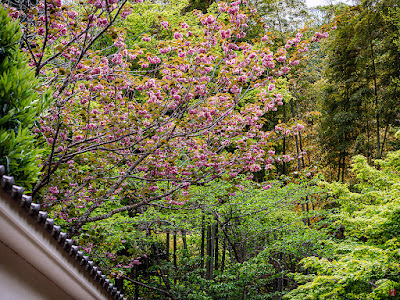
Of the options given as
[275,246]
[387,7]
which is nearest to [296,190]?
[275,246]

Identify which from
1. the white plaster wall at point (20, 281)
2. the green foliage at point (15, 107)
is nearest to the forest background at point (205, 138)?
the green foliage at point (15, 107)

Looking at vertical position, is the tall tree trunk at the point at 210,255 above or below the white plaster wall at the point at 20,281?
below

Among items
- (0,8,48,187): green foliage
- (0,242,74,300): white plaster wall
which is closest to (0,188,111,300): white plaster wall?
(0,242,74,300): white plaster wall

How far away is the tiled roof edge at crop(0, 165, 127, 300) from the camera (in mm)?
2035

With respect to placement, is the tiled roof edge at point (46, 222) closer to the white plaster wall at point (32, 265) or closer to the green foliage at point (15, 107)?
the white plaster wall at point (32, 265)

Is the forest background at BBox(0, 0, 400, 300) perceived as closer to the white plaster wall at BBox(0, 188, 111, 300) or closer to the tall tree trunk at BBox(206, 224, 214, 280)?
the tall tree trunk at BBox(206, 224, 214, 280)

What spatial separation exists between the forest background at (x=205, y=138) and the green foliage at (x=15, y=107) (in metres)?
0.02

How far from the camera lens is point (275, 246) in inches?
373

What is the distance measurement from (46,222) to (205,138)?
13.5 feet

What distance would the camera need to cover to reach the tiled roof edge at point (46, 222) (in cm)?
204

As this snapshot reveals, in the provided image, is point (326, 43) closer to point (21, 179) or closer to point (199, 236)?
point (199, 236)

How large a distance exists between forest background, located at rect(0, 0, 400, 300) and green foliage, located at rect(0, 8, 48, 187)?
2 cm

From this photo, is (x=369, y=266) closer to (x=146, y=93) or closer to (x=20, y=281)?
(x=146, y=93)

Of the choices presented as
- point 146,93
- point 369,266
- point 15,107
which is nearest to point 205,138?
point 146,93
